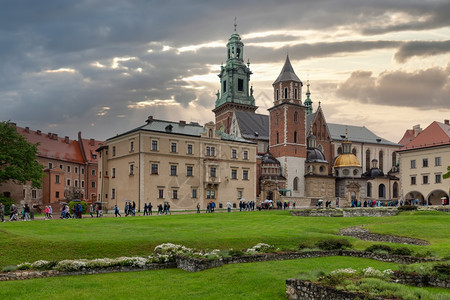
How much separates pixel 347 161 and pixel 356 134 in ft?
66.6

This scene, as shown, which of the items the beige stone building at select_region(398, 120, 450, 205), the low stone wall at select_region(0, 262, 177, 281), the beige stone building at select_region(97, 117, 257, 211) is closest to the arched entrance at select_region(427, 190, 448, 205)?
the beige stone building at select_region(398, 120, 450, 205)

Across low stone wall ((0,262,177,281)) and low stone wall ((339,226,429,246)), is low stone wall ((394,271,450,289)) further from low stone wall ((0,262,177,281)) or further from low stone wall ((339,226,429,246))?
low stone wall ((339,226,429,246))

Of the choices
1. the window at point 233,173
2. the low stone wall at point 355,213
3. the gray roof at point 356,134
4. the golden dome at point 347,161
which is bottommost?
the low stone wall at point 355,213

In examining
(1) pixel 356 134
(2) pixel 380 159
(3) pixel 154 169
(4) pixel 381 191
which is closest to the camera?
(3) pixel 154 169

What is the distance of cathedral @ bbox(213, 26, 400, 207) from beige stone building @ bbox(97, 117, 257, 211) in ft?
36.9

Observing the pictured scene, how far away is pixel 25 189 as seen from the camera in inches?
2886

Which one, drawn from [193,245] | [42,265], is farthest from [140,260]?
[193,245]

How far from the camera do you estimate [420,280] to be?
15930mm

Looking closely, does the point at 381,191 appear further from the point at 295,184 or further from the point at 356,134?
the point at 295,184

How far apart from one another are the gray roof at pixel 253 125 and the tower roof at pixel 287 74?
11926mm

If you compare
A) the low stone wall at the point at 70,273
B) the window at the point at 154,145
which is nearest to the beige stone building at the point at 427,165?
the window at the point at 154,145

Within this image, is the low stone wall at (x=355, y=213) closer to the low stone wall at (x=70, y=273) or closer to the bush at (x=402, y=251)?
the bush at (x=402, y=251)

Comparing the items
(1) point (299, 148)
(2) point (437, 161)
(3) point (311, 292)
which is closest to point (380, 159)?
(1) point (299, 148)

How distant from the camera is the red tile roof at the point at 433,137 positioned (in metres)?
75.9
